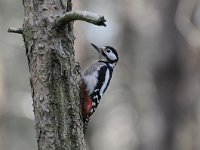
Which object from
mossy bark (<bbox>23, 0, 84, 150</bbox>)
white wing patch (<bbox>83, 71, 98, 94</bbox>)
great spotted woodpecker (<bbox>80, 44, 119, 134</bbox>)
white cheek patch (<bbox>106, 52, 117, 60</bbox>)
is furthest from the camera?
white cheek patch (<bbox>106, 52, 117, 60</bbox>)

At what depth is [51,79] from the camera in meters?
3.40

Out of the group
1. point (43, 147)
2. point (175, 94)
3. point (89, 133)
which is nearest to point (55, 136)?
point (43, 147)

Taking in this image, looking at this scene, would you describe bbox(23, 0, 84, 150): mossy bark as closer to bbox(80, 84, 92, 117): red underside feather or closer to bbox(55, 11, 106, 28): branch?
bbox(55, 11, 106, 28): branch

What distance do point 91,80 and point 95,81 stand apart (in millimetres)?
107

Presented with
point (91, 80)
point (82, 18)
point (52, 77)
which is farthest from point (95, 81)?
point (82, 18)

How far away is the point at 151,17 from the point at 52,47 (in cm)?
445

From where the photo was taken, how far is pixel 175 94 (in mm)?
7234

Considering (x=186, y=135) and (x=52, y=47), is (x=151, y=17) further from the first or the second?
(x=52, y=47)

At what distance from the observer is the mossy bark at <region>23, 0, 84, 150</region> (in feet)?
11.0

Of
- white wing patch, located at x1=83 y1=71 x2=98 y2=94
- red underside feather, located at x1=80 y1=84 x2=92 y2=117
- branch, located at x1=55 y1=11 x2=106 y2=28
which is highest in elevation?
branch, located at x1=55 y1=11 x2=106 y2=28

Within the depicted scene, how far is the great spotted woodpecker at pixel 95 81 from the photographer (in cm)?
417

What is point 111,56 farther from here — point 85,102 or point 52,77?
point 52,77

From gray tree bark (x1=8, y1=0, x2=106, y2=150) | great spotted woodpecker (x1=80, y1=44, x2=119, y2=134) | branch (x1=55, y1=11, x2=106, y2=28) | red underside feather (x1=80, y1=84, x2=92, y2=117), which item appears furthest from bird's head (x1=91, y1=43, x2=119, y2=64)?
branch (x1=55, y1=11, x2=106, y2=28)

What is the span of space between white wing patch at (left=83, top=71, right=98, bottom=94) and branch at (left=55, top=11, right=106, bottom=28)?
112 centimetres
